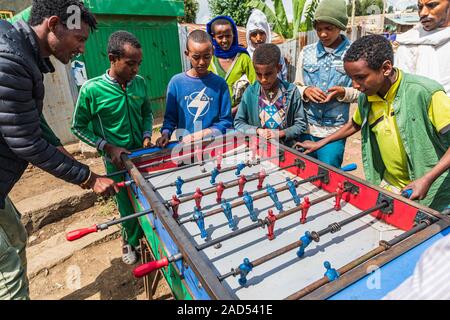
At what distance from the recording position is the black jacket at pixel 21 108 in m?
1.41

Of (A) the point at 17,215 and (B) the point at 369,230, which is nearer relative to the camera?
(B) the point at 369,230

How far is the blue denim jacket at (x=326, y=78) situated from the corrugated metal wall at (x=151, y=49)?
4691 millimetres

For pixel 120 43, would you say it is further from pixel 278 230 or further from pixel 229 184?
pixel 278 230

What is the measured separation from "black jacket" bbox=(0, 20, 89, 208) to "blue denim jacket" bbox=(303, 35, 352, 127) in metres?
2.13

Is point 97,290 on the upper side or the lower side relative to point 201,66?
lower

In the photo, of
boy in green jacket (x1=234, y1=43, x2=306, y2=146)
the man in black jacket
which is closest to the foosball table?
boy in green jacket (x1=234, y1=43, x2=306, y2=146)

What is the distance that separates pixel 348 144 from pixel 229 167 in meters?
4.53

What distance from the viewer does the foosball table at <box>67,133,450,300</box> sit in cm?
113

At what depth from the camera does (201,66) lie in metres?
2.75

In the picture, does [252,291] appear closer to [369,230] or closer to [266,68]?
[369,230]

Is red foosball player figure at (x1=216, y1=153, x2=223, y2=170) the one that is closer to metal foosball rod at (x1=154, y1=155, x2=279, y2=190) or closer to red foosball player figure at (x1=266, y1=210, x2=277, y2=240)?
metal foosball rod at (x1=154, y1=155, x2=279, y2=190)

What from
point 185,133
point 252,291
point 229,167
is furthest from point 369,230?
point 185,133

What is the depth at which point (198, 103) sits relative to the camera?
9.36 feet

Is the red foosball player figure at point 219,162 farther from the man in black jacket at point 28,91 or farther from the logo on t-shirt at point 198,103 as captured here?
the man in black jacket at point 28,91
